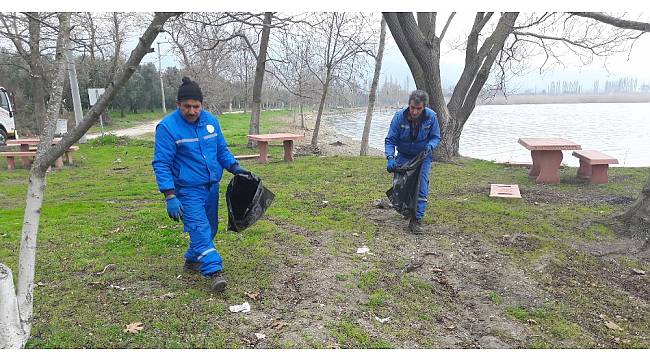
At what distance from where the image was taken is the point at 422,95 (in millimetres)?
5738

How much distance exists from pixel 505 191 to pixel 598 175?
2367 mm

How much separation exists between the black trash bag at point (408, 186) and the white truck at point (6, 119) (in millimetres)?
19918

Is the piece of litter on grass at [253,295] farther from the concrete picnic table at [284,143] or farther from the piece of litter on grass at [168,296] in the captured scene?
the concrete picnic table at [284,143]

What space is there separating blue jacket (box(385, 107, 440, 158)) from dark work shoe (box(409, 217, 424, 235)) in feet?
2.79

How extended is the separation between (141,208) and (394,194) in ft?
13.6

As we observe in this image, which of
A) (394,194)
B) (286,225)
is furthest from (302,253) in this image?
(394,194)

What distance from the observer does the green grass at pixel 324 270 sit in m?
3.57

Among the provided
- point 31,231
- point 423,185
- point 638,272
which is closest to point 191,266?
point 31,231

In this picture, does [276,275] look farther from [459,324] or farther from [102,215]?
[102,215]

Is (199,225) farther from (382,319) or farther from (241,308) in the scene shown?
(382,319)

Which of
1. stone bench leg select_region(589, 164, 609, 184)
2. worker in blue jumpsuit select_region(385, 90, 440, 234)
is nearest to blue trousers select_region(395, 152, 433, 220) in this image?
worker in blue jumpsuit select_region(385, 90, 440, 234)

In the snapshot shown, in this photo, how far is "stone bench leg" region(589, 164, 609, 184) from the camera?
917 centimetres

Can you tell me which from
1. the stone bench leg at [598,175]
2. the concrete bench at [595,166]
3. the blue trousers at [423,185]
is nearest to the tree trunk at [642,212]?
the blue trousers at [423,185]

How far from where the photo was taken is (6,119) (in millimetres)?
20438
